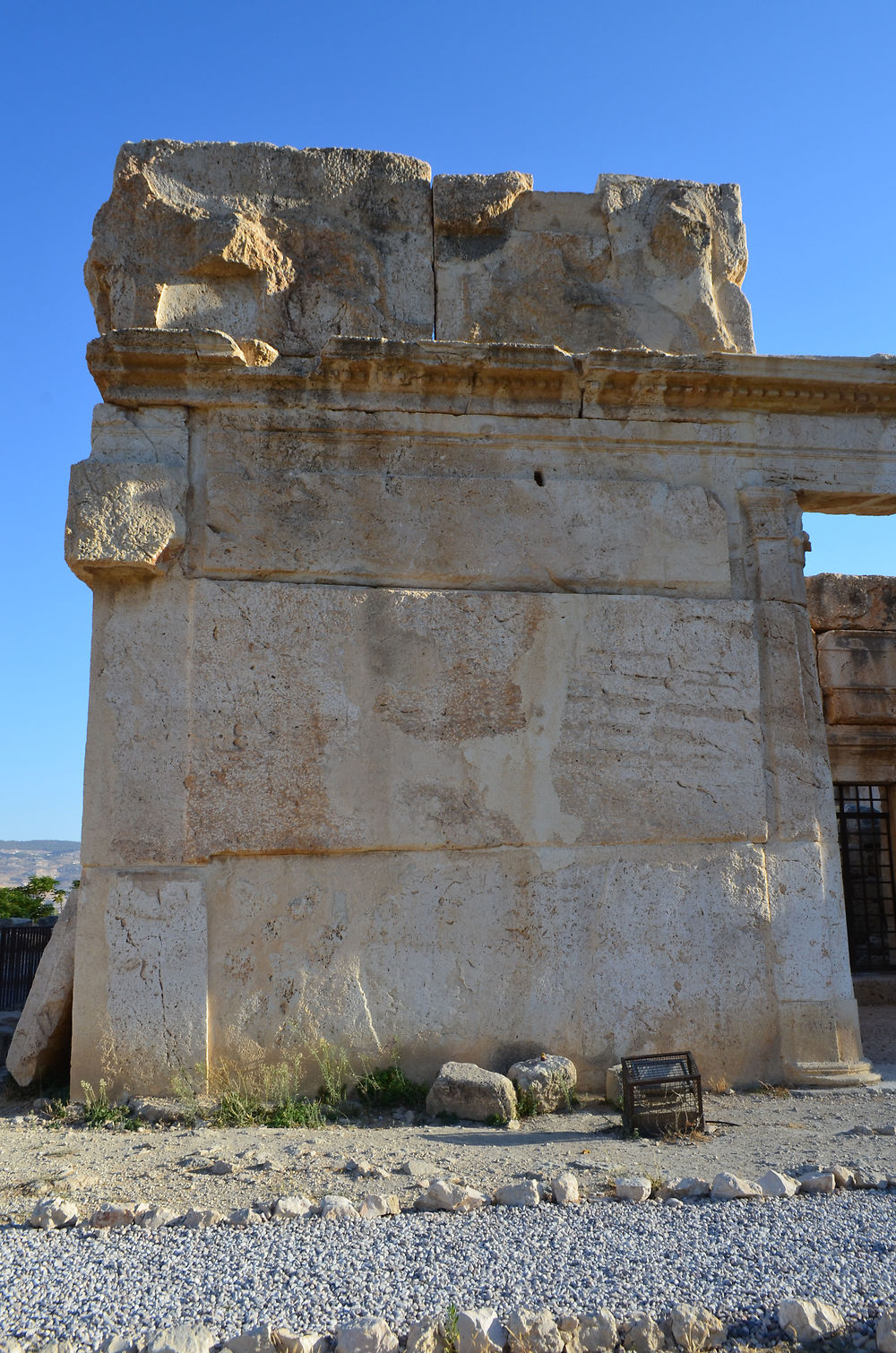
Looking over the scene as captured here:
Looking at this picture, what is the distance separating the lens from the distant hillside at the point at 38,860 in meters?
81.4

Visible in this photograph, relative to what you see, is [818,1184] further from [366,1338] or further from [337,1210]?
[366,1338]

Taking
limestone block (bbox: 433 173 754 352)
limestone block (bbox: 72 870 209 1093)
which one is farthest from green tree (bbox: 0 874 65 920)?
limestone block (bbox: 433 173 754 352)

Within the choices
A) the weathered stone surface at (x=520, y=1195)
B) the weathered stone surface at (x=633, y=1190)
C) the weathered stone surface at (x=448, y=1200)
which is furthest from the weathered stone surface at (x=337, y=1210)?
the weathered stone surface at (x=633, y=1190)

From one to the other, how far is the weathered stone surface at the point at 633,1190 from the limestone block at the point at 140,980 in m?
1.99

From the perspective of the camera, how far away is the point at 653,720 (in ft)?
16.5

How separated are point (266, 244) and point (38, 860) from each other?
97.5m

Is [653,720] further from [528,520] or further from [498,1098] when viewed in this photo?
[498,1098]

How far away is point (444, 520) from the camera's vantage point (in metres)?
5.07

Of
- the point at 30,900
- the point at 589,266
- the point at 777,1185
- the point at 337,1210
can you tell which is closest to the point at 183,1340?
the point at 337,1210

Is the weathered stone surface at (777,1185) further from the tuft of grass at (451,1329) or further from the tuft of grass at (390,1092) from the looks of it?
the tuft of grass at (390,1092)

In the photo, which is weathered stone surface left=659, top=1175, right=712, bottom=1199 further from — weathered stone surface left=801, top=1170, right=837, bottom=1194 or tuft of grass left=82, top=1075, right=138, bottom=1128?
tuft of grass left=82, top=1075, right=138, bottom=1128

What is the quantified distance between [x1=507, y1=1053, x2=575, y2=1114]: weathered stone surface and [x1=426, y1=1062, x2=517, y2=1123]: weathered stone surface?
108mm

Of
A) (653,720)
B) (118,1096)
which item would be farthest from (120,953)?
(653,720)

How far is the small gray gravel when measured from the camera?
93.3 inches
